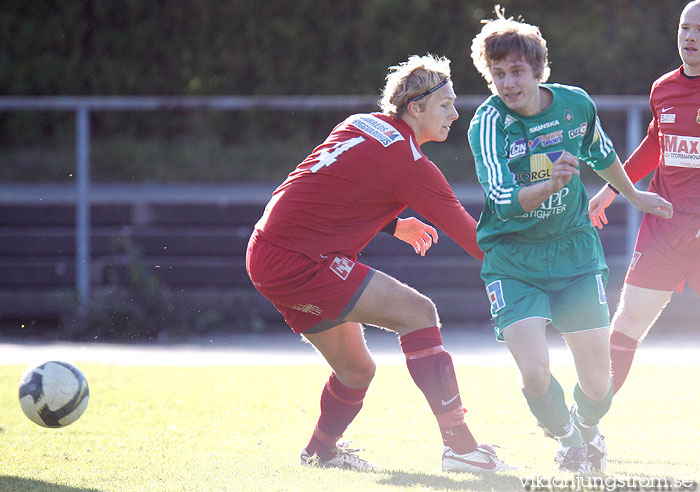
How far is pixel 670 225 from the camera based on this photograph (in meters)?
5.00

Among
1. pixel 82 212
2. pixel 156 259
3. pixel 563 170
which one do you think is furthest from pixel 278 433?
pixel 82 212

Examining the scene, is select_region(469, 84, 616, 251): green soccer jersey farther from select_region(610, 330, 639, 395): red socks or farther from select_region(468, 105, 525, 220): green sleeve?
select_region(610, 330, 639, 395): red socks

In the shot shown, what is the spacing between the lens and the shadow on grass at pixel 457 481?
13.7 ft

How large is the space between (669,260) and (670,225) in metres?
0.17

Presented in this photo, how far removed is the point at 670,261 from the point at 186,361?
178 inches

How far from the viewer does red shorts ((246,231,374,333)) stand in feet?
14.5

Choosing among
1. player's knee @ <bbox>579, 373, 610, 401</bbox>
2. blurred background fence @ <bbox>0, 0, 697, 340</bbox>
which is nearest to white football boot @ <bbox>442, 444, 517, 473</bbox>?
player's knee @ <bbox>579, 373, 610, 401</bbox>

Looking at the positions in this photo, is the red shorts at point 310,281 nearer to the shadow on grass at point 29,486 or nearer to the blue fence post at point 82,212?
the shadow on grass at point 29,486

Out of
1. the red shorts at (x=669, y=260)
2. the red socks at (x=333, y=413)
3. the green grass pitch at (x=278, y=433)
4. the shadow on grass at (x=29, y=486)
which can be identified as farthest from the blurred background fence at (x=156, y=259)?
the shadow on grass at (x=29, y=486)

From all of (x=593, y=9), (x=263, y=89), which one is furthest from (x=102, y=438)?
(x=593, y=9)

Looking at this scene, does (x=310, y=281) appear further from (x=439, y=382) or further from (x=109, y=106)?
(x=109, y=106)

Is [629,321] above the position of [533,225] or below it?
below

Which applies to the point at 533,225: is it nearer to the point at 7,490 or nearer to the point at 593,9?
the point at 7,490

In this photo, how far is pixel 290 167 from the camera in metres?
14.1
